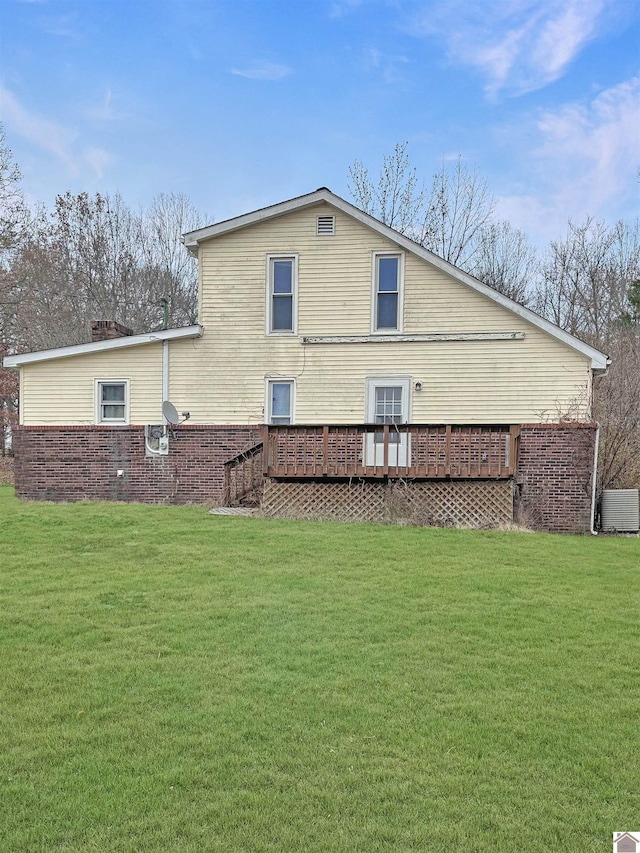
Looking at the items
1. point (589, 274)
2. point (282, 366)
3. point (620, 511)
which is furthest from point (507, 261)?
point (620, 511)

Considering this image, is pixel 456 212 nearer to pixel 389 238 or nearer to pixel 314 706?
pixel 389 238

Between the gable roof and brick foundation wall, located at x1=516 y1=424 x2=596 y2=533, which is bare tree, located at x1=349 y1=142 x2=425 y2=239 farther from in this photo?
brick foundation wall, located at x1=516 y1=424 x2=596 y2=533

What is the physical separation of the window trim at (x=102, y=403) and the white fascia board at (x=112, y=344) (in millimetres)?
754

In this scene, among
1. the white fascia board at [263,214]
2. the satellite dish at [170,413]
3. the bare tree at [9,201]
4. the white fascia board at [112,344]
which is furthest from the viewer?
the bare tree at [9,201]

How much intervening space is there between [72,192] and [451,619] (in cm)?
3126

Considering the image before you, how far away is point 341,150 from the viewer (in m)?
26.9

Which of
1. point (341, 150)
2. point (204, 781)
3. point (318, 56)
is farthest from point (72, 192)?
point (204, 781)

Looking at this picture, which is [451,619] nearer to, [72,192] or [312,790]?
[312,790]

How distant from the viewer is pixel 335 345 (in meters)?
14.2

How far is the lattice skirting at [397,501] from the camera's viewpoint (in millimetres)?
11539

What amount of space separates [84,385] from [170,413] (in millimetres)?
2365

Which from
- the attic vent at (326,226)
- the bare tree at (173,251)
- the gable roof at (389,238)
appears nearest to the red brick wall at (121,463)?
the gable roof at (389,238)

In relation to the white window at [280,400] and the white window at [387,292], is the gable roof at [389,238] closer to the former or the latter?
the white window at [387,292]

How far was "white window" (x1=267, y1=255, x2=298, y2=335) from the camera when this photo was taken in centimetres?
1445
